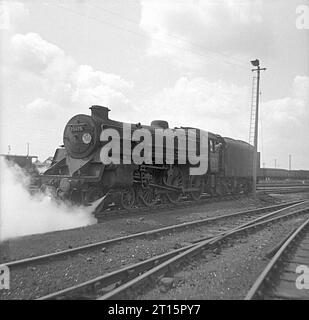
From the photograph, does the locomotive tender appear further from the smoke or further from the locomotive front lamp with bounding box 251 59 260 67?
the locomotive front lamp with bounding box 251 59 260 67

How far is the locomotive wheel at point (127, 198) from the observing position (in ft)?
36.7

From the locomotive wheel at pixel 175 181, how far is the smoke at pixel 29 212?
13.6ft

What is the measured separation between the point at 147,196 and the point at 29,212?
4.23 m

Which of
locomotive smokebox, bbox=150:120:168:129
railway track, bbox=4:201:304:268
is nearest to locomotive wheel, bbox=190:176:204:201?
locomotive smokebox, bbox=150:120:168:129

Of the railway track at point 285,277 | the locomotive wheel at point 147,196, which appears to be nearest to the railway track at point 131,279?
the railway track at point 285,277

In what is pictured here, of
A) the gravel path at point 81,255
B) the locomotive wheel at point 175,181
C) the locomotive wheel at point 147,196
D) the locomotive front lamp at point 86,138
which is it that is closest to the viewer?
the gravel path at point 81,255

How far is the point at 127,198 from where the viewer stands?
452 inches

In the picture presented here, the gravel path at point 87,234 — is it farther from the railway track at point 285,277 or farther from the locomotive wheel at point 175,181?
the railway track at point 285,277

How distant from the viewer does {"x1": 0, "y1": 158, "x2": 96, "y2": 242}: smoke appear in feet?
28.3

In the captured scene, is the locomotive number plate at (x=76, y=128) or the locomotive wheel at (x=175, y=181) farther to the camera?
the locomotive wheel at (x=175, y=181)

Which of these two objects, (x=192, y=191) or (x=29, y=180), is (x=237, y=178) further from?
(x=29, y=180)

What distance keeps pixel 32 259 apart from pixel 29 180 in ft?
21.0

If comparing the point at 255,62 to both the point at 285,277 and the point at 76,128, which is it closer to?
the point at 76,128
